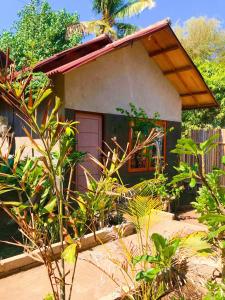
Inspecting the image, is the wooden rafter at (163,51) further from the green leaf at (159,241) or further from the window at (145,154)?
the green leaf at (159,241)

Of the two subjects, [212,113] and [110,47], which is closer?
[110,47]

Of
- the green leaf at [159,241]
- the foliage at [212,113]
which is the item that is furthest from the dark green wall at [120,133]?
the foliage at [212,113]

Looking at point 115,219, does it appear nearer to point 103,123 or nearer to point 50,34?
point 103,123

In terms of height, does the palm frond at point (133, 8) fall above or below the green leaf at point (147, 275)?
above

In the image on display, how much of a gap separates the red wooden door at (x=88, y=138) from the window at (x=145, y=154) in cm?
118

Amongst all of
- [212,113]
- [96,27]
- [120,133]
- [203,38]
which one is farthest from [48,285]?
[203,38]

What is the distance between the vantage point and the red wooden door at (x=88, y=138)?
25.8ft

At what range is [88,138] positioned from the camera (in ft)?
26.5

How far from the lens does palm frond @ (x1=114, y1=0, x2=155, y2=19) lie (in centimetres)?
2088

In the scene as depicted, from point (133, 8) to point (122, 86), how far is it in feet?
49.9

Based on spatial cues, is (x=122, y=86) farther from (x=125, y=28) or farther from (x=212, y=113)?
(x=125, y=28)

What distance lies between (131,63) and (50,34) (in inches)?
489

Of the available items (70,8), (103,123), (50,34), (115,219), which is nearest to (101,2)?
(70,8)

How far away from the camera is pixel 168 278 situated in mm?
3770
